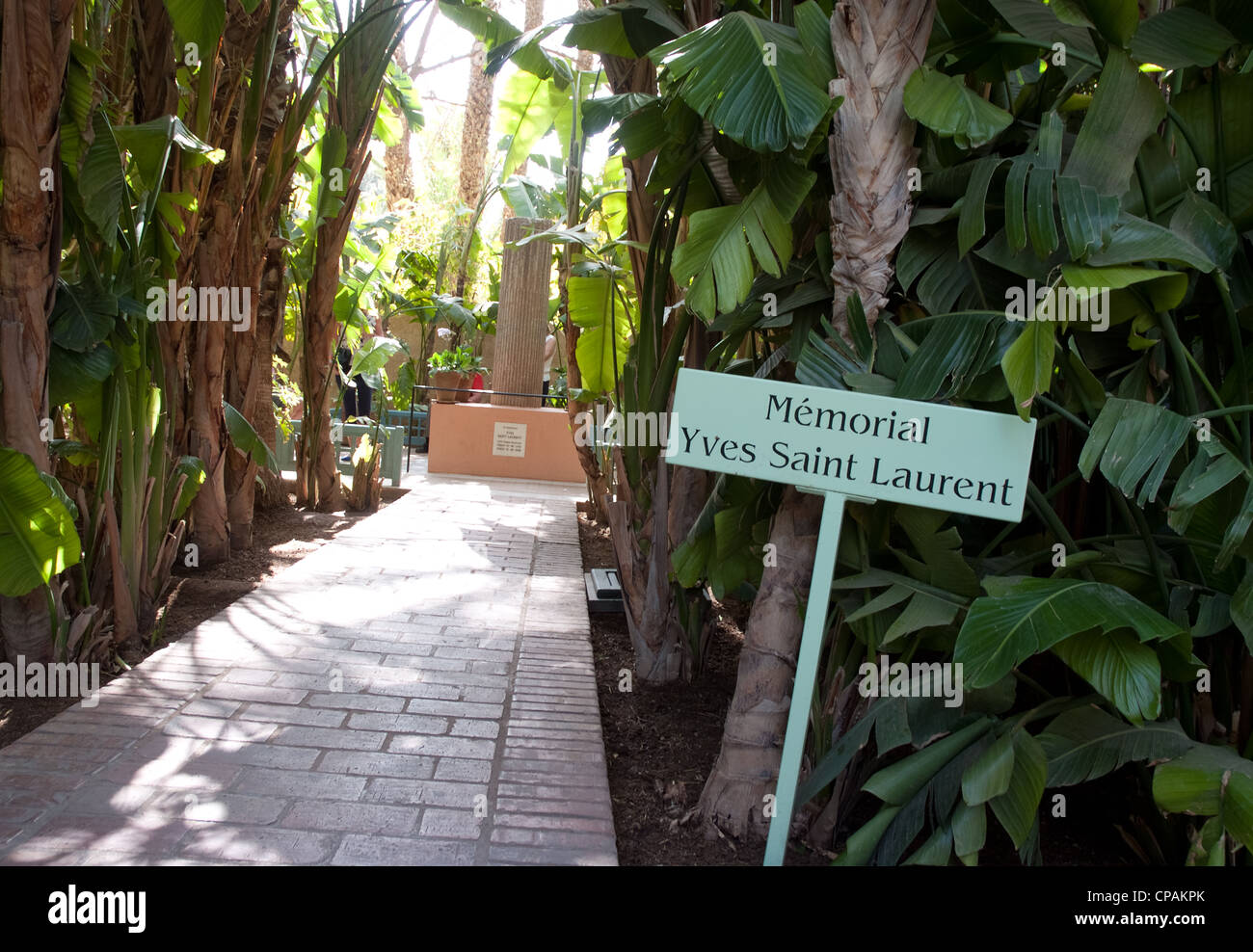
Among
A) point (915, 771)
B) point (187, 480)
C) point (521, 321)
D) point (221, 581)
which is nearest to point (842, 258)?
point (915, 771)

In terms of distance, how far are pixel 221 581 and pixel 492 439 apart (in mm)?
5829

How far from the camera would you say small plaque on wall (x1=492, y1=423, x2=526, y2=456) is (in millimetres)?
11039

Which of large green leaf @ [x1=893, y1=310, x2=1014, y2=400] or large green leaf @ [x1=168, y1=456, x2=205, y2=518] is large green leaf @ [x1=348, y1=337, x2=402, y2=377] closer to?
large green leaf @ [x1=168, y1=456, x2=205, y2=518]

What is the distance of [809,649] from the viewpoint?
230cm

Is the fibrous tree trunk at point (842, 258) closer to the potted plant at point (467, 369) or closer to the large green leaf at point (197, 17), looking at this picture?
the large green leaf at point (197, 17)

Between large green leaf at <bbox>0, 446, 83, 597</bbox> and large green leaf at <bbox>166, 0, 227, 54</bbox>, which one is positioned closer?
large green leaf at <bbox>0, 446, 83, 597</bbox>

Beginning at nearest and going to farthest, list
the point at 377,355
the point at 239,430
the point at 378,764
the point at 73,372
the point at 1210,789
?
the point at 1210,789
the point at 378,764
the point at 73,372
the point at 239,430
the point at 377,355

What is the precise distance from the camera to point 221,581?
17.6ft

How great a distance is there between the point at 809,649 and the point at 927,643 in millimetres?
615

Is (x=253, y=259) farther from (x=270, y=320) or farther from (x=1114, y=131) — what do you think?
(x=1114, y=131)

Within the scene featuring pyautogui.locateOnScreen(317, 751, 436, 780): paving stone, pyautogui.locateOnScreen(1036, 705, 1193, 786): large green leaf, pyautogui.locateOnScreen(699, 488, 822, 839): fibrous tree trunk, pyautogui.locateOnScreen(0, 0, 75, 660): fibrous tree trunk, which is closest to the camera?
pyautogui.locateOnScreen(1036, 705, 1193, 786): large green leaf

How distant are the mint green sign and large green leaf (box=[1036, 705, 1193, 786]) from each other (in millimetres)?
660

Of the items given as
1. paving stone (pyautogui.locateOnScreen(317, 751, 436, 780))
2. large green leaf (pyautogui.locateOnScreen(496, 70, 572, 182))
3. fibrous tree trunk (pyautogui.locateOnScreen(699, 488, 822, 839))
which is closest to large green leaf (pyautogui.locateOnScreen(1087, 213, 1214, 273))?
fibrous tree trunk (pyautogui.locateOnScreen(699, 488, 822, 839))
